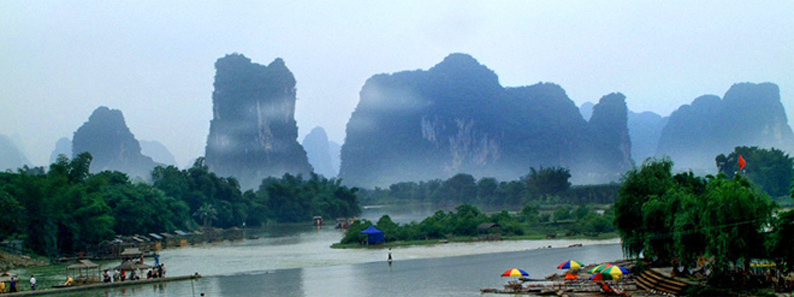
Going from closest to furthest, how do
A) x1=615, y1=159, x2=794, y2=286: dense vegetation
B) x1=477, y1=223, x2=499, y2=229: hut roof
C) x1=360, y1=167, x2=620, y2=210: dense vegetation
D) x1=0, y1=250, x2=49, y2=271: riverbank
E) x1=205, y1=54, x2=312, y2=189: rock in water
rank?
x1=615, y1=159, x2=794, y2=286: dense vegetation → x1=0, y1=250, x2=49, y2=271: riverbank → x1=477, y1=223, x2=499, y2=229: hut roof → x1=360, y1=167, x2=620, y2=210: dense vegetation → x1=205, y1=54, x2=312, y2=189: rock in water

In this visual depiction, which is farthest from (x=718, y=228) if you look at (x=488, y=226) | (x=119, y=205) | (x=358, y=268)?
(x=119, y=205)

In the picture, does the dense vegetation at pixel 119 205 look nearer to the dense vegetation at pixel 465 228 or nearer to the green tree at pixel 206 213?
the green tree at pixel 206 213

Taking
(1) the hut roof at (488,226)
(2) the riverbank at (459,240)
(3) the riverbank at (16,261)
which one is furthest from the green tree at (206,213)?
(1) the hut roof at (488,226)

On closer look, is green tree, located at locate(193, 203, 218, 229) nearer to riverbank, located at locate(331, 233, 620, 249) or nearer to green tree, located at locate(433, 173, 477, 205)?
riverbank, located at locate(331, 233, 620, 249)

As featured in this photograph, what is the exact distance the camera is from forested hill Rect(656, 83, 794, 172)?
478 ft

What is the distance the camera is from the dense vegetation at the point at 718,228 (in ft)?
45.6

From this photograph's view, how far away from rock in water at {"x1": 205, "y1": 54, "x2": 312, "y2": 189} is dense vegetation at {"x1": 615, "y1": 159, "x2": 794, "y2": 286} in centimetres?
13402

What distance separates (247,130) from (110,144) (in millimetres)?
28212

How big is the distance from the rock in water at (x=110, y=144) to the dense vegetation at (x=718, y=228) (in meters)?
133

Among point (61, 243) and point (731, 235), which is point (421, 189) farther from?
point (731, 235)

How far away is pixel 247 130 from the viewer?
151m

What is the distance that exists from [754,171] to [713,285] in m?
48.4

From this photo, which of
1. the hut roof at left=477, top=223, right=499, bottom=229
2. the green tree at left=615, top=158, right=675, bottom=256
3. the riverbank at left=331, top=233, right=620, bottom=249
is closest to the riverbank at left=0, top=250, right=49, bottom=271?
the riverbank at left=331, top=233, right=620, bottom=249

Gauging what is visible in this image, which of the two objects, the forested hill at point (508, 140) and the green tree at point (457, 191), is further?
the forested hill at point (508, 140)
